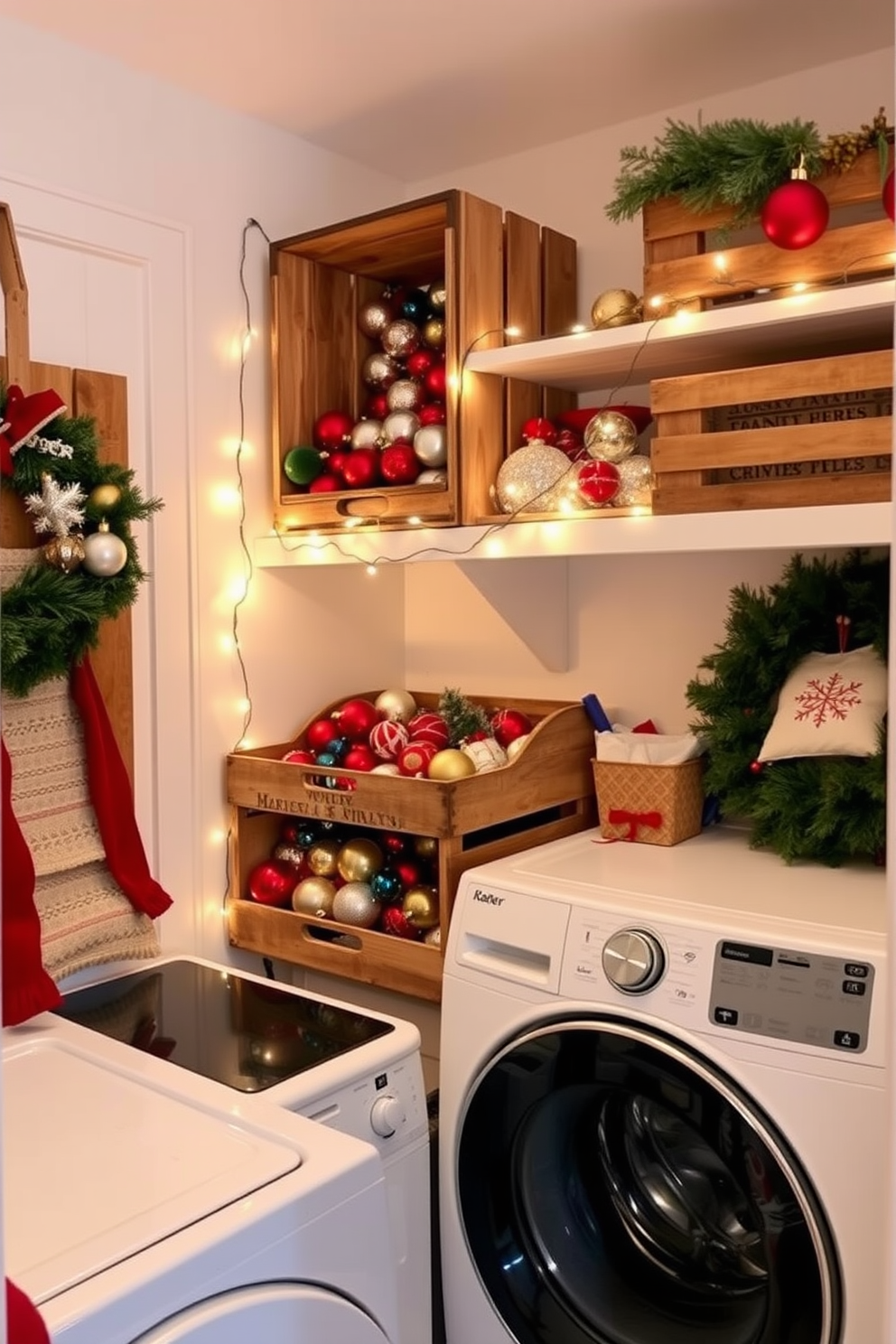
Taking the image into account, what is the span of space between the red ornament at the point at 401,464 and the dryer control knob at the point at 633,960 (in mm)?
905

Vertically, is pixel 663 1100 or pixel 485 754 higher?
pixel 485 754

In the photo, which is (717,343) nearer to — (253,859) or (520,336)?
(520,336)

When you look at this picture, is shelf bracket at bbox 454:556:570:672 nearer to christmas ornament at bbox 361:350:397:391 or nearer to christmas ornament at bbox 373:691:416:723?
christmas ornament at bbox 373:691:416:723

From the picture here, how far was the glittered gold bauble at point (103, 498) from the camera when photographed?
174 cm

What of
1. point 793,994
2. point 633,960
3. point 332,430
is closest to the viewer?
point 793,994

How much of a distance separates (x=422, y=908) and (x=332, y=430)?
921 mm

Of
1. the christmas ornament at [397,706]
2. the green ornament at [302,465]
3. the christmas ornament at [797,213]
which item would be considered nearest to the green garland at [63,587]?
the green ornament at [302,465]

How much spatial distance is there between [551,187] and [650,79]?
335mm

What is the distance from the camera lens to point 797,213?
1613 mm

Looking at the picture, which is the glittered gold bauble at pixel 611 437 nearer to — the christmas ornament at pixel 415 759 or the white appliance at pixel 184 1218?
the christmas ornament at pixel 415 759

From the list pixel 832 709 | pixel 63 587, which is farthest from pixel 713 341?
pixel 63 587

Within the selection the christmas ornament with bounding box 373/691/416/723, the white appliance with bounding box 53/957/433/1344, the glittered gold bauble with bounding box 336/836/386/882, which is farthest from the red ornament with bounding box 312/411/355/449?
the white appliance with bounding box 53/957/433/1344

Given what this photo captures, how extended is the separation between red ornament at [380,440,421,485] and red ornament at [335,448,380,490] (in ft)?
0.15

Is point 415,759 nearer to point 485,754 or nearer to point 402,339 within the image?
point 485,754
